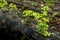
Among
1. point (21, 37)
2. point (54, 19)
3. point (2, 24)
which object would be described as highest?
point (2, 24)

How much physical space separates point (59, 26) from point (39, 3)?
165 centimetres

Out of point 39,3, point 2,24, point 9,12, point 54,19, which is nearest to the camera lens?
point 2,24

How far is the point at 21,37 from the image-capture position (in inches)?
102

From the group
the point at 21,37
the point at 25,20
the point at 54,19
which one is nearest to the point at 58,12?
the point at 54,19

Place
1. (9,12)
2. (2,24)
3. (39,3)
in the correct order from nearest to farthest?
1. (2,24)
2. (9,12)
3. (39,3)

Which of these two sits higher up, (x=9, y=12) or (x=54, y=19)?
(x=9, y=12)

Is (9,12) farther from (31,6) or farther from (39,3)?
(39,3)

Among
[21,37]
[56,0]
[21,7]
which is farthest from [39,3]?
[21,37]

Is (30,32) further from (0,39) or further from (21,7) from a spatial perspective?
(21,7)

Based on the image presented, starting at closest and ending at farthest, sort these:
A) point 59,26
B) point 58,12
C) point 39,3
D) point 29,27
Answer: point 29,27 < point 59,26 < point 58,12 < point 39,3

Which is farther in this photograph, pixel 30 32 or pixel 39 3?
pixel 39 3

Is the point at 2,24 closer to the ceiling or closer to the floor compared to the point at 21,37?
closer to the ceiling

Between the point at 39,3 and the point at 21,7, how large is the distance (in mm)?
899

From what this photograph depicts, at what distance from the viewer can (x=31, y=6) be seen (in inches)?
217
